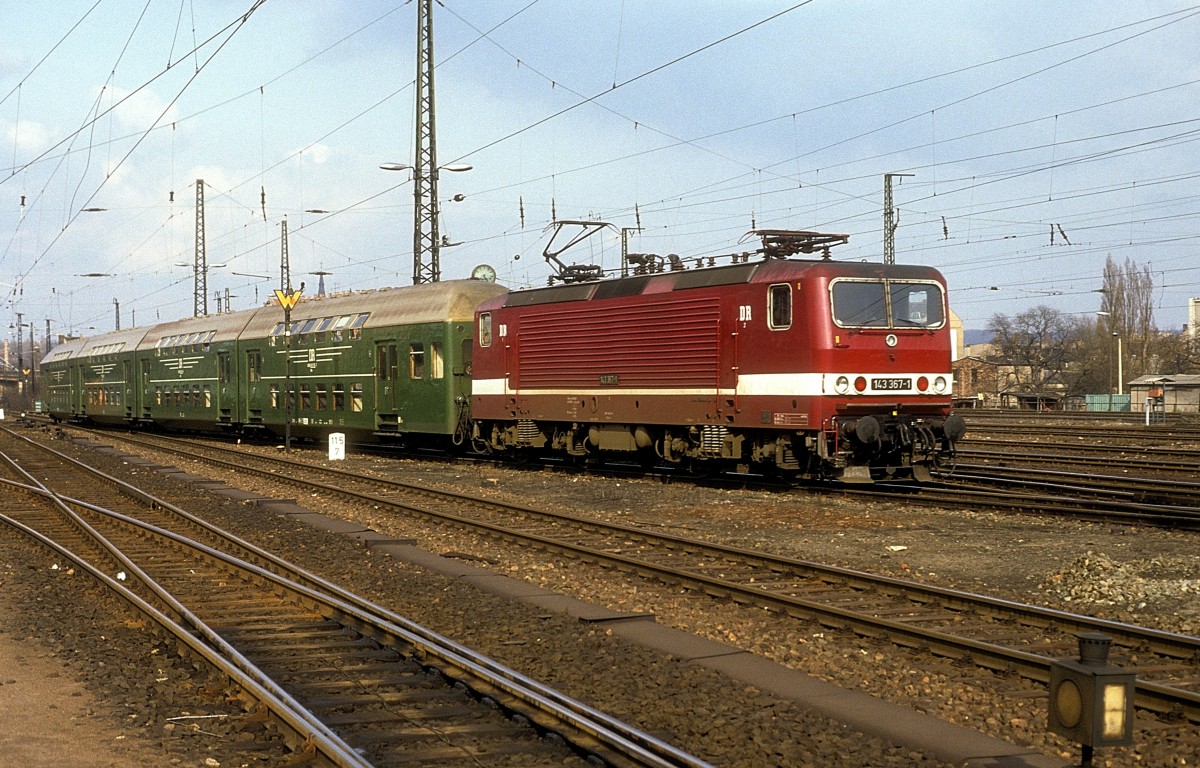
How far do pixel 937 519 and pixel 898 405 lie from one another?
2.95 m

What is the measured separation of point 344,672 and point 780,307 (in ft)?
38.8

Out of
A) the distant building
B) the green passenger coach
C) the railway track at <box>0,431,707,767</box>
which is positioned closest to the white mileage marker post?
the green passenger coach

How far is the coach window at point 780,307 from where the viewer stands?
18.2 metres

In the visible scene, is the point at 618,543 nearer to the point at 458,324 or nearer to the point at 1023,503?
the point at 1023,503

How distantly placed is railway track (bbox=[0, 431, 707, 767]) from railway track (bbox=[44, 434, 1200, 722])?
3106mm

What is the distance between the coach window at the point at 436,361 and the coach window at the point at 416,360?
1.05 ft

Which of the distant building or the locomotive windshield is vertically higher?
the locomotive windshield

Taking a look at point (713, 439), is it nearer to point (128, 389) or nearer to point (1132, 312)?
point (128, 389)

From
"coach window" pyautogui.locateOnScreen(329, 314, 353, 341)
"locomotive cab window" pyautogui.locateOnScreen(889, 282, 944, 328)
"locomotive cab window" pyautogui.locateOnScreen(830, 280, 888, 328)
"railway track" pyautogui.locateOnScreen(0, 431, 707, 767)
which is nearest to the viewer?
"railway track" pyautogui.locateOnScreen(0, 431, 707, 767)

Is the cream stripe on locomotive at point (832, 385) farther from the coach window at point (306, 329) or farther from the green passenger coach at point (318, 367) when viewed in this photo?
the coach window at point (306, 329)

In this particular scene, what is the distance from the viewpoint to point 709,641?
8.96 m

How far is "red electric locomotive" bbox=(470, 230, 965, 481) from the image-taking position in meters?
17.9

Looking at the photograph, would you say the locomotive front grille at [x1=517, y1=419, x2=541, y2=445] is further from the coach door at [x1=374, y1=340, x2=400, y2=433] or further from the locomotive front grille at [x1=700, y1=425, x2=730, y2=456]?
the locomotive front grille at [x1=700, y1=425, x2=730, y2=456]

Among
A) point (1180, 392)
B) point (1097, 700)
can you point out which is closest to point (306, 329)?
point (1097, 700)
